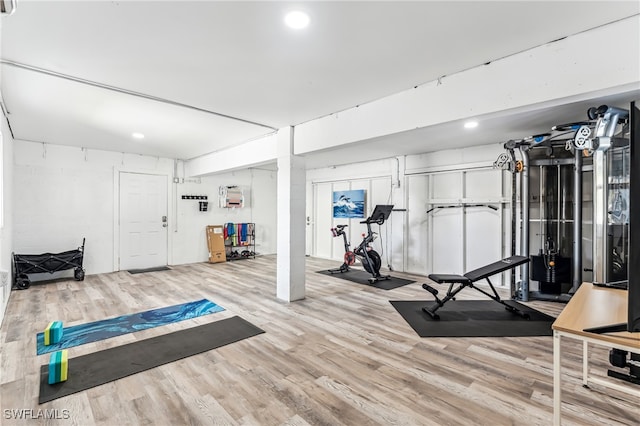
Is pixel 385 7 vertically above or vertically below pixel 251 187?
above

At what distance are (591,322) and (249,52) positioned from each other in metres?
2.97

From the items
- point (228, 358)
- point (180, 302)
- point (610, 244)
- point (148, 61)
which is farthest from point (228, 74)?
point (610, 244)

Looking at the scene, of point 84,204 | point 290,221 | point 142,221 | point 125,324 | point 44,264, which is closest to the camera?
point 125,324

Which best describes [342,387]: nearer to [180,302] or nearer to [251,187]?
[180,302]

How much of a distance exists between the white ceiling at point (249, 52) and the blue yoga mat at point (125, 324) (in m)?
2.71

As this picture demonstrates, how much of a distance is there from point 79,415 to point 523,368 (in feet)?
11.4

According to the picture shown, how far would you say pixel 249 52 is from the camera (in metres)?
2.55

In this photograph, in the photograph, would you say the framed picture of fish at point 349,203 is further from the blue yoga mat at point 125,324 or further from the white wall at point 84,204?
the blue yoga mat at point 125,324

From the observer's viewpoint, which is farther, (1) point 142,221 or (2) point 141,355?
(1) point 142,221

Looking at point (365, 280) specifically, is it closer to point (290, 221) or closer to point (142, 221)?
point (290, 221)

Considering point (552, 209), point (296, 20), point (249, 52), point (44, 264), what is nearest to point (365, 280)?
point (552, 209)

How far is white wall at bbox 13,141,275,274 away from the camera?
584 cm

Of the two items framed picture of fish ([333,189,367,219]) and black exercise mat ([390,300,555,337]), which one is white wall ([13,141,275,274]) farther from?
black exercise mat ([390,300,555,337])

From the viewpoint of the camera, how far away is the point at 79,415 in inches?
80.7
